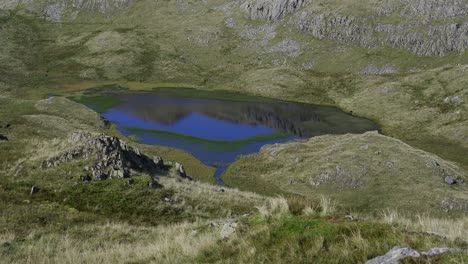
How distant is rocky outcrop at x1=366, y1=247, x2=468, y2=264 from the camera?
337 inches

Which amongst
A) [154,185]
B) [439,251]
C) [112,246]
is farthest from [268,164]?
[439,251]

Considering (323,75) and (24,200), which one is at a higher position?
(24,200)

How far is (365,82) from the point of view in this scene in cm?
15212

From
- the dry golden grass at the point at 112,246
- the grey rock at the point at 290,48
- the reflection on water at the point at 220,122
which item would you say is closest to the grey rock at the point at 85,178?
the dry golden grass at the point at 112,246

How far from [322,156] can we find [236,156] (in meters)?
18.2

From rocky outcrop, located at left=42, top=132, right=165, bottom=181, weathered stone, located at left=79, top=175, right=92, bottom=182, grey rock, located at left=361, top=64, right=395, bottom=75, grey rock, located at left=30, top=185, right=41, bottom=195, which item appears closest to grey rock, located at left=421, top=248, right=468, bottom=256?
grey rock, located at left=30, top=185, right=41, bottom=195

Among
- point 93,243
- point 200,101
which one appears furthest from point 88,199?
point 200,101

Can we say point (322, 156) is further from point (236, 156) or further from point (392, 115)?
point (392, 115)

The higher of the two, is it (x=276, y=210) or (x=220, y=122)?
(x=276, y=210)

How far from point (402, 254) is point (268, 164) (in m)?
66.5

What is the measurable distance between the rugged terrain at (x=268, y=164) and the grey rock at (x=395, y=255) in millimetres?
55

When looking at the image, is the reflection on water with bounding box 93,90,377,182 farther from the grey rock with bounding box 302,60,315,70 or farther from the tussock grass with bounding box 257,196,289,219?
the tussock grass with bounding box 257,196,289,219

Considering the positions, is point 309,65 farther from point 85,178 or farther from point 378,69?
point 85,178

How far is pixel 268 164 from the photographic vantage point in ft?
246
